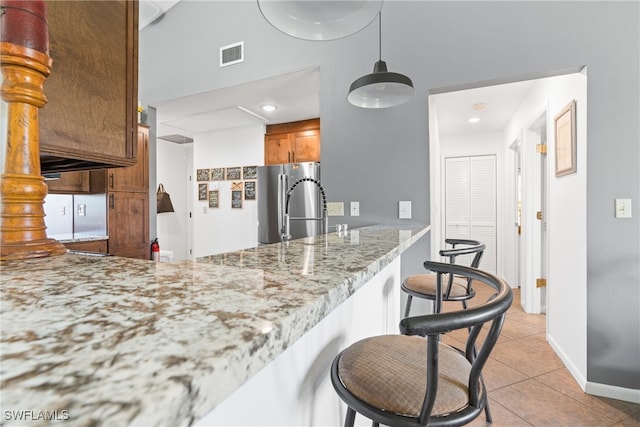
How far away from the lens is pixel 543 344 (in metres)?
2.68

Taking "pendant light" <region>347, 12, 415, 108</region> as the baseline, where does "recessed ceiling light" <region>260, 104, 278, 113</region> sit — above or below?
above

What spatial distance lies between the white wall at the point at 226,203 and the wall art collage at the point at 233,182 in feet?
0.21

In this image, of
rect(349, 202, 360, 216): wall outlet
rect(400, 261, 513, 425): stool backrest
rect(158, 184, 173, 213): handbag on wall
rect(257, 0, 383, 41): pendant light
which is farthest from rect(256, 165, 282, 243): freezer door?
rect(400, 261, 513, 425): stool backrest

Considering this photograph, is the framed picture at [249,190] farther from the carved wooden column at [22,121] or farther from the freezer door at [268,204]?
the carved wooden column at [22,121]

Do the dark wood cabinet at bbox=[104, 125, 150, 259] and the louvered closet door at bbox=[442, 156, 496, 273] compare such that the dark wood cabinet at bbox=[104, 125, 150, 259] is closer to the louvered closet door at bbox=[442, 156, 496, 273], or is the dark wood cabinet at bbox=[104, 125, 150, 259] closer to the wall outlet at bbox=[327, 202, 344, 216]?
the wall outlet at bbox=[327, 202, 344, 216]

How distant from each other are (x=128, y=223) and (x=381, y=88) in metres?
3.04

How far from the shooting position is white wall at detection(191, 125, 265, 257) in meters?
4.81

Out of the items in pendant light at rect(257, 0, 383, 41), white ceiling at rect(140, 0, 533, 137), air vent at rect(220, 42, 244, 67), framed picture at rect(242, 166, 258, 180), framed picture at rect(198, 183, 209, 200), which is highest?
air vent at rect(220, 42, 244, 67)

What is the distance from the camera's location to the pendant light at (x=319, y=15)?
124cm

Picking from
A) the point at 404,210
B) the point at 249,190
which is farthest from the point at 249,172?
the point at 404,210

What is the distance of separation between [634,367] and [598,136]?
55.0 inches

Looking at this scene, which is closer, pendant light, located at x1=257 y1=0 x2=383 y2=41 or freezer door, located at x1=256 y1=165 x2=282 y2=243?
pendant light, located at x1=257 y1=0 x2=383 y2=41

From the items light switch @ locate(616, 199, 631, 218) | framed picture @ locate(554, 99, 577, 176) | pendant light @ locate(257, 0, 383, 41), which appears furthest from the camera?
framed picture @ locate(554, 99, 577, 176)

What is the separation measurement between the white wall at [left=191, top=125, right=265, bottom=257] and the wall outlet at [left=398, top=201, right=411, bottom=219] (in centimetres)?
277
